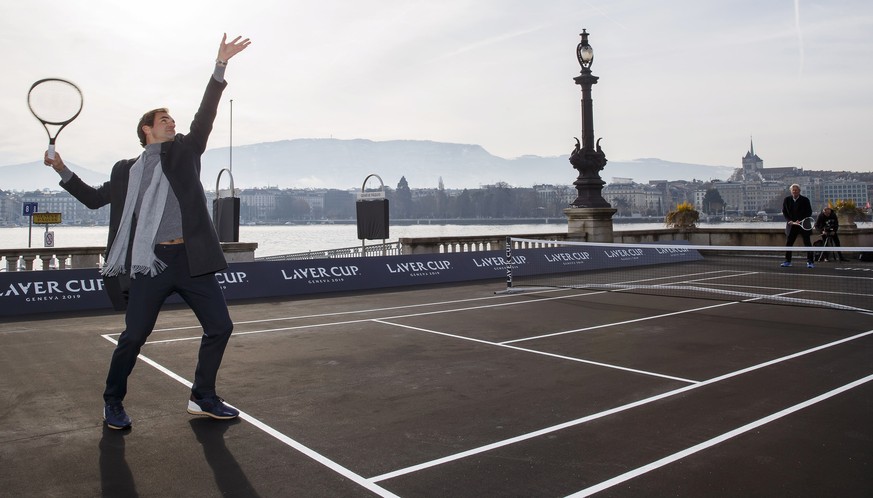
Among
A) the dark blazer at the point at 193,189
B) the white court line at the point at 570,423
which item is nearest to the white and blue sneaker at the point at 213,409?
the dark blazer at the point at 193,189

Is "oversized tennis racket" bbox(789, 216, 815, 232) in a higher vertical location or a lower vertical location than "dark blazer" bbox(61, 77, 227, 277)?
lower

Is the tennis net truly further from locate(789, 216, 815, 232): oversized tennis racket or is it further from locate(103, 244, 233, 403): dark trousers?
locate(103, 244, 233, 403): dark trousers

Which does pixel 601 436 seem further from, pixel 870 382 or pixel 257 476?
pixel 870 382

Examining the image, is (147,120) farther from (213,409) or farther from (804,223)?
(804,223)

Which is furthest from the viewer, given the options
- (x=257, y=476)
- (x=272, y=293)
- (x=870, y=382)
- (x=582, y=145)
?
(x=582, y=145)

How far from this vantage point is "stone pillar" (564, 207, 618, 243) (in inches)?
1045

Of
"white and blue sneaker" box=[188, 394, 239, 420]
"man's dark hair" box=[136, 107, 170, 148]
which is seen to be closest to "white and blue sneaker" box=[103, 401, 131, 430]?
"white and blue sneaker" box=[188, 394, 239, 420]

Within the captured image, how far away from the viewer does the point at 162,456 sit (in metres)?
4.99

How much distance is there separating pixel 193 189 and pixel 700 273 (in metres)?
17.9

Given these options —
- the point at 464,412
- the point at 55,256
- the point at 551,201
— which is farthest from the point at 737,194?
the point at 464,412

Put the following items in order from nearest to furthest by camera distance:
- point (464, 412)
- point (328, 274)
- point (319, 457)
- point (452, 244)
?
point (319, 457), point (464, 412), point (328, 274), point (452, 244)

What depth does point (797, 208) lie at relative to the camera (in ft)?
69.4

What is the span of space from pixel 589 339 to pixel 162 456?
20.4ft

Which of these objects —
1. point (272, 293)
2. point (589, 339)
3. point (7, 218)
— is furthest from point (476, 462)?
point (7, 218)
